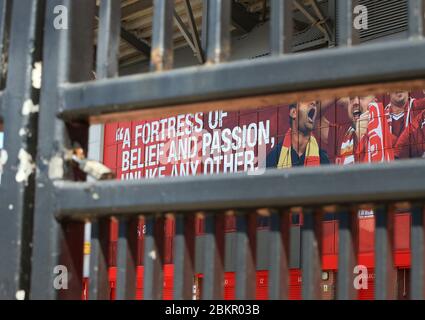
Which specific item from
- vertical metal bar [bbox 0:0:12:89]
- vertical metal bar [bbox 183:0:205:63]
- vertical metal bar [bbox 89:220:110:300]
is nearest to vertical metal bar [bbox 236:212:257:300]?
vertical metal bar [bbox 89:220:110:300]

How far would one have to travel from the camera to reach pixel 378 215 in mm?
933

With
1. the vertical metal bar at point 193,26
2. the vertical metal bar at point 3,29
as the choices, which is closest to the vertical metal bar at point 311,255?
the vertical metal bar at point 3,29

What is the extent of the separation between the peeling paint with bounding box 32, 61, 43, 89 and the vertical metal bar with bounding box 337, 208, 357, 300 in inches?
22.1

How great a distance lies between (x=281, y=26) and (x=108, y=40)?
0.95ft

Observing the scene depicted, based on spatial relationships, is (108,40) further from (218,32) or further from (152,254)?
(152,254)

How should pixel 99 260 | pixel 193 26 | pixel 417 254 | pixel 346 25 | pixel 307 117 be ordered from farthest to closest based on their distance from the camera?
pixel 307 117
pixel 193 26
pixel 99 260
pixel 346 25
pixel 417 254

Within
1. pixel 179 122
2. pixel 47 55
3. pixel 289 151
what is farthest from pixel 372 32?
pixel 47 55

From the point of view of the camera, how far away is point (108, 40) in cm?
117

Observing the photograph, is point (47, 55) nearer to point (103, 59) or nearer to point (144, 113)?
point (103, 59)

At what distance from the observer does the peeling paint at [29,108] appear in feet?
3.98

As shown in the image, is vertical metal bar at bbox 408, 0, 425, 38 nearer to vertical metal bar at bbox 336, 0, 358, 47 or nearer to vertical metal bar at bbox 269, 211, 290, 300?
vertical metal bar at bbox 336, 0, 358, 47

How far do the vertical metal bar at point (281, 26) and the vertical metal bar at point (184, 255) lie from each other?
0.88ft

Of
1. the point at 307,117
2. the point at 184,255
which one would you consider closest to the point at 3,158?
the point at 184,255

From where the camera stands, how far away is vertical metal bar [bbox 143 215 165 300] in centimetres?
107
